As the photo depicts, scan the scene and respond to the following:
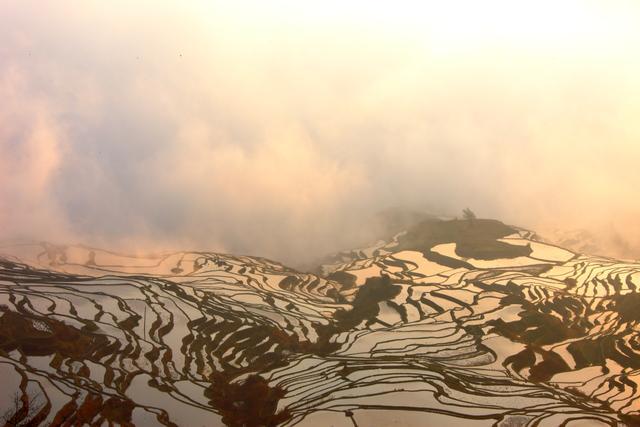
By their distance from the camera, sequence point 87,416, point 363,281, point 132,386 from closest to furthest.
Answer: point 87,416 < point 132,386 < point 363,281

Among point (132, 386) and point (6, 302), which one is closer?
point (132, 386)

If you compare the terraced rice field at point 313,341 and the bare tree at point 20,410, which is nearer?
the bare tree at point 20,410

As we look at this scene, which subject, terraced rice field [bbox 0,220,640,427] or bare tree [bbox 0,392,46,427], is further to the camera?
terraced rice field [bbox 0,220,640,427]

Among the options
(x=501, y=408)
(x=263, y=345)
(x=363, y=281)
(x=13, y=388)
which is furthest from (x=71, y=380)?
(x=363, y=281)

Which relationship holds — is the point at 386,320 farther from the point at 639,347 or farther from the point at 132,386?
the point at 132,386

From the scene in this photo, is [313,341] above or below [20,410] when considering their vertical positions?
above

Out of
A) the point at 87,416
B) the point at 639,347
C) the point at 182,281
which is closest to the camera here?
the point at 87,416

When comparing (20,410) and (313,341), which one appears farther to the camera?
(313,341)

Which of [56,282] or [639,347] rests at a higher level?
[56,282]
